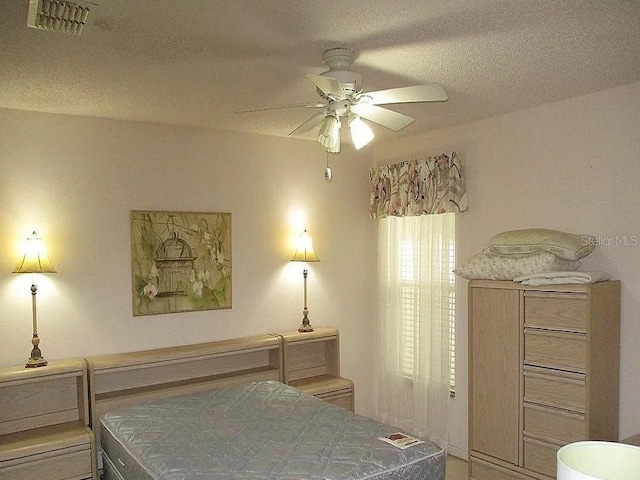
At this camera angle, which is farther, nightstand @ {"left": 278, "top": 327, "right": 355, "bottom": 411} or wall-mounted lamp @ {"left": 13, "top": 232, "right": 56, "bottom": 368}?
nightstand @ {"left": 278, "top": 327, "right": 355, "bottom": 411}

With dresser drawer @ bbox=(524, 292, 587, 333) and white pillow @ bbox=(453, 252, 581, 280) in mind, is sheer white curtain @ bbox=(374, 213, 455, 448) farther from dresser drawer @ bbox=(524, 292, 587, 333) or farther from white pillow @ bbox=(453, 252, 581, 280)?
dresser drawer @ bbox=(524, 292, 587, 333)

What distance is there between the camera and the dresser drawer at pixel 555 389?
9.74 feet

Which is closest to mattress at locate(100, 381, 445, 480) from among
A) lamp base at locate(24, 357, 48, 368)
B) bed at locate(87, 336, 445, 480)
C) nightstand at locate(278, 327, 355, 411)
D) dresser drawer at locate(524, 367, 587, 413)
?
bed at locate(87, 336, 445, 480)

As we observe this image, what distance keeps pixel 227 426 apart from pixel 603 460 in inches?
94.4

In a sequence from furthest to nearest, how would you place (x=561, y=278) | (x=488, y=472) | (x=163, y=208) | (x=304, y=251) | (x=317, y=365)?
(x=317, y=365) → (x=304, y=251) → (x=163, y=208) → (x=488, y=472) → (x=561, y=278)

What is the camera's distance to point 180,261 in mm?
4062

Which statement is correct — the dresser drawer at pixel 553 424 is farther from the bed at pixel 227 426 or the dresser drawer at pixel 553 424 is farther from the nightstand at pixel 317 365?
the nightstand at pixel 317 365

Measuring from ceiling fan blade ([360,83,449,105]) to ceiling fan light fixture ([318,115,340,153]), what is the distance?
0.16 metres

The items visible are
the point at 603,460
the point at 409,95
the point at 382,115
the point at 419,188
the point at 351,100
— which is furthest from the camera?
the point at 419,188

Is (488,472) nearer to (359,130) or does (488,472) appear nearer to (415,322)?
(415,322)

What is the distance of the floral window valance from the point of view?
162 inches

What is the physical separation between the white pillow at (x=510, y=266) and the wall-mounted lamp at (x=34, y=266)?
2725 millimetres

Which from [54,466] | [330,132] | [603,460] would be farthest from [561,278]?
[54,466]

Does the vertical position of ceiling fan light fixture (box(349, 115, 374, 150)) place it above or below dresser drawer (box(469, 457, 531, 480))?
above
